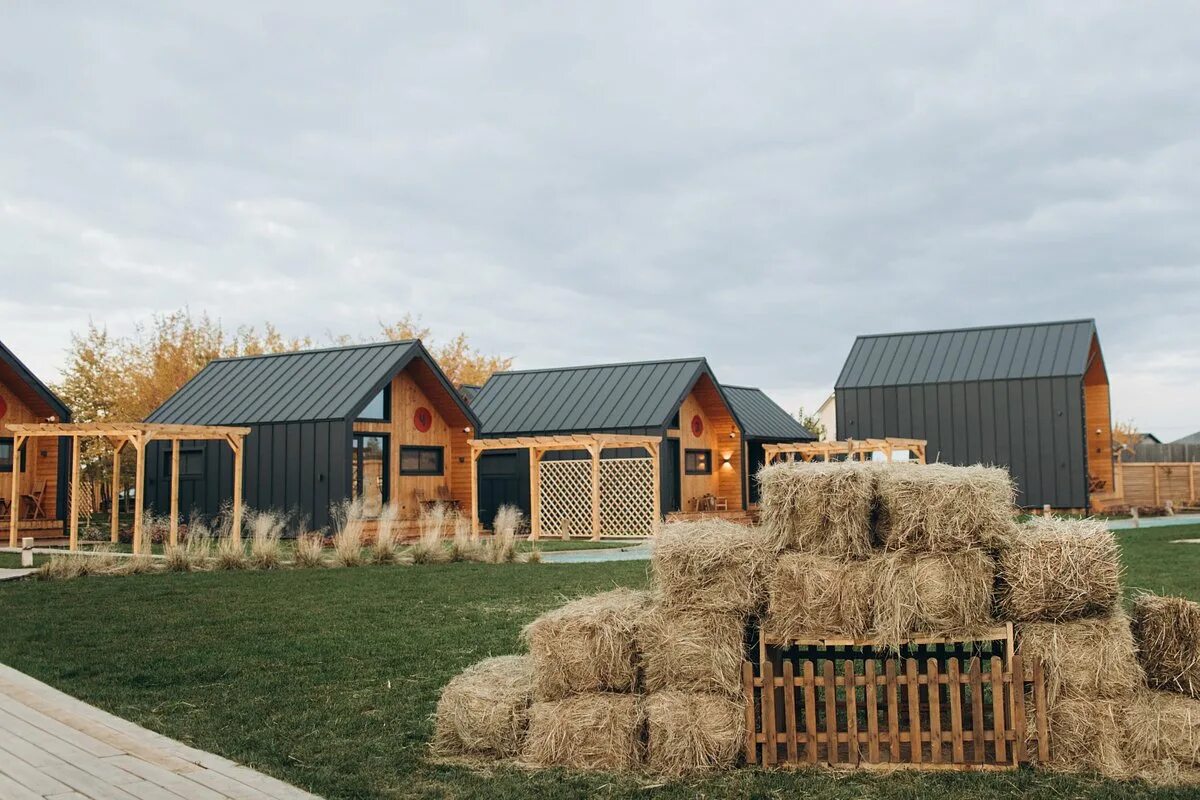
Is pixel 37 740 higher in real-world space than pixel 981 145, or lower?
lower

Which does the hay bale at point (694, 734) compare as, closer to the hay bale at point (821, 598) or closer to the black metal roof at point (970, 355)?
the hay bale at point (821, 598)

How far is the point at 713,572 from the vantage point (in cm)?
506

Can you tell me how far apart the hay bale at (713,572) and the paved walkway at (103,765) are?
6.21 ft

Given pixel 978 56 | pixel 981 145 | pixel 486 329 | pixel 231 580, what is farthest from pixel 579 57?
pixel 486 329

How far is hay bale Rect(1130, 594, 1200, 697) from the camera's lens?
497 centimetres

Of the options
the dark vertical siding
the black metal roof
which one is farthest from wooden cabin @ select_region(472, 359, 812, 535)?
the black metal roof

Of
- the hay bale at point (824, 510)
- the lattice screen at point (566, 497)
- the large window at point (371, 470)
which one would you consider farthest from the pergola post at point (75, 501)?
the hay bale at point (824, 510)

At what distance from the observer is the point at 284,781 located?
15.1 feet

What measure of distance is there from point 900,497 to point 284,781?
3.15 metres

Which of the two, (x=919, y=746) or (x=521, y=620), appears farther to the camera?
(x=521, y=620)

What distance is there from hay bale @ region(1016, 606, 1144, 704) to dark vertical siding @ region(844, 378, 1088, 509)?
843 inches

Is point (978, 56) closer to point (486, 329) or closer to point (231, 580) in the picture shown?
point (231, 580)

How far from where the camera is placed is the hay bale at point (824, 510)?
5.08 metres

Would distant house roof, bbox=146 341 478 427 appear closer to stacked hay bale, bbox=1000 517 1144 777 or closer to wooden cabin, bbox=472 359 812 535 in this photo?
wooden cabin, bbox=472 359 812 535
